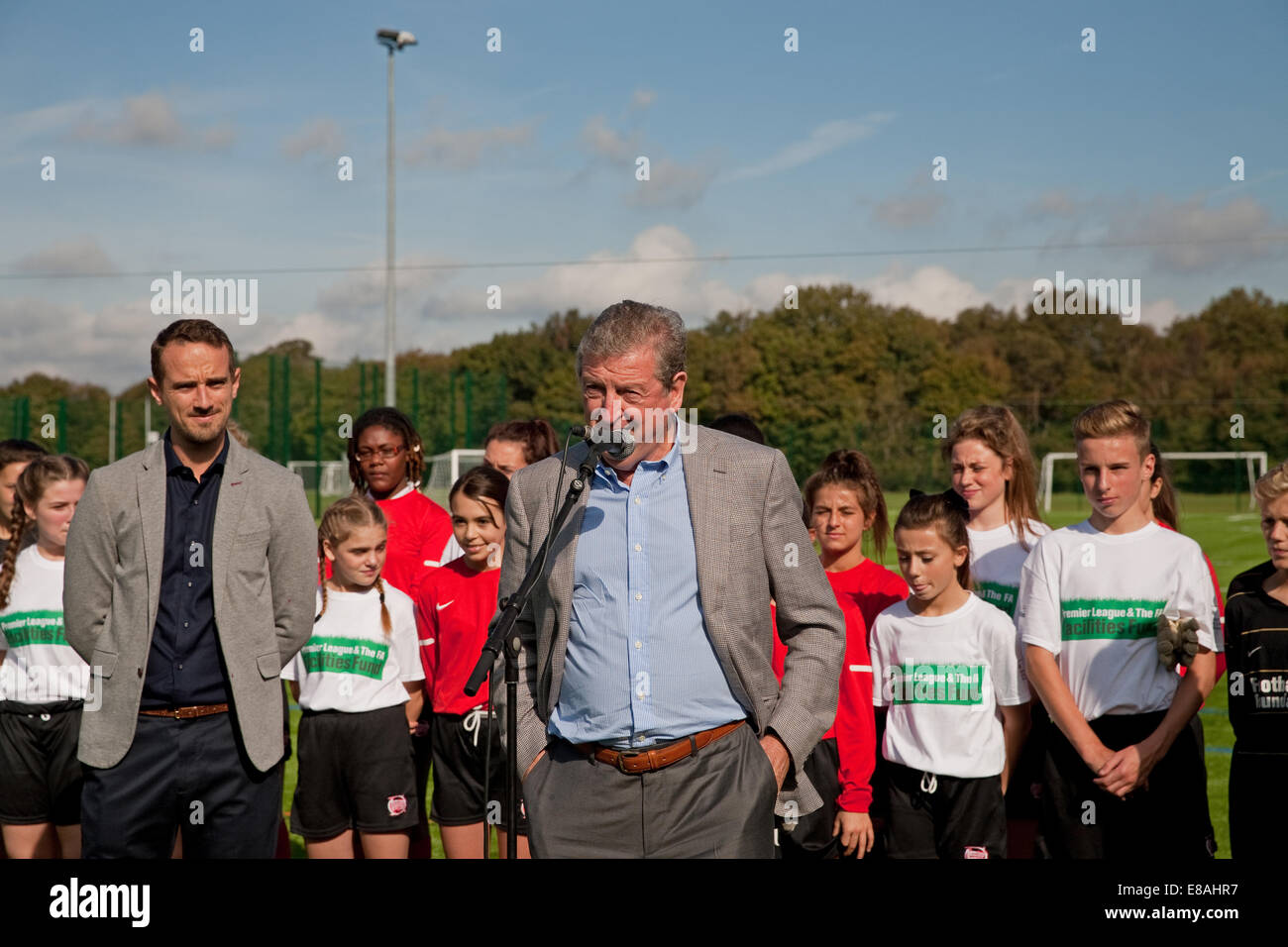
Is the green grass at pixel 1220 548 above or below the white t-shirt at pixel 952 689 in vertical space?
below

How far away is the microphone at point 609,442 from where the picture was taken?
2.77m

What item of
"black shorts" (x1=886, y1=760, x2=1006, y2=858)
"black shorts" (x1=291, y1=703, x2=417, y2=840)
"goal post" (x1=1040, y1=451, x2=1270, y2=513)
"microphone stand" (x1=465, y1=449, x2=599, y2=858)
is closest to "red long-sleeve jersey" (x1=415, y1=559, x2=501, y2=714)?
"black shorts" (x1=291, y1=703, x2=417, y2=840)

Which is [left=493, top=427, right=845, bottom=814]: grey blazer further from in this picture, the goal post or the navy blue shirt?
the goal post

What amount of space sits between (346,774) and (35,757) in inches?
52.1

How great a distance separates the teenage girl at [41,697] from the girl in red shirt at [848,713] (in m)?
3.00

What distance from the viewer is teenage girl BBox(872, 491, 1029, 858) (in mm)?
4410

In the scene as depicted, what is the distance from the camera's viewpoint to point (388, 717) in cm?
501

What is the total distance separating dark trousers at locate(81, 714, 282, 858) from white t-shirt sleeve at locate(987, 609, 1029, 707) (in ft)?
8.70

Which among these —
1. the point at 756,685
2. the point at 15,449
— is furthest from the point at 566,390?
the point at 756,685

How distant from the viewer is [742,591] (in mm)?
2955

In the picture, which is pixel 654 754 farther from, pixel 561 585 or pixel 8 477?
pixel 8 477

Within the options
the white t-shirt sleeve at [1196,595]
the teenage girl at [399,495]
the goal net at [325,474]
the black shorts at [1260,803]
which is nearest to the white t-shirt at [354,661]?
the teenage girl at [399,495]

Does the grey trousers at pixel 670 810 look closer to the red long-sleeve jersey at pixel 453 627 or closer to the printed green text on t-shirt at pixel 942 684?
the printed green text on t-shirt at pixel 942 684

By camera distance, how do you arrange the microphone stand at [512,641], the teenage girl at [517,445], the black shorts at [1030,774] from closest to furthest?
the microphone stand at [512,641], the black shorts at [1030,774], the teenage girl at [517,445]
